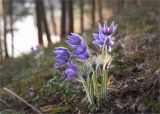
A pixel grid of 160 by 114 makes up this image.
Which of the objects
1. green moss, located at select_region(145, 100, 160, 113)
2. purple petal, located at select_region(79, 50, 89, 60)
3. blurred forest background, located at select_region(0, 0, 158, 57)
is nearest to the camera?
green moss, located at select_region(145, 100, 160, 113)

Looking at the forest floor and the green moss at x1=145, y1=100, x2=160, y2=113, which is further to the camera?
the forest floor

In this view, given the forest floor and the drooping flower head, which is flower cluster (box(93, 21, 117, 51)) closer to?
the drooping flower head

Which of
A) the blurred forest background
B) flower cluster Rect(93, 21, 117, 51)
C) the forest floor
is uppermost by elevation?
flower cluster Rect(93, 21, 117, 51)

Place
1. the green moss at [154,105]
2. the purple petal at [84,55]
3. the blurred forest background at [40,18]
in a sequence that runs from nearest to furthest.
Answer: the green moss at [154,105]
the purple petal at [84,55]
the blurred forest background at [40,18]

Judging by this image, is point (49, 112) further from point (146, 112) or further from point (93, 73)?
point (146, 112)

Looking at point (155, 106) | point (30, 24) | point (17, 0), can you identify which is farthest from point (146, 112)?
point (30, 24)

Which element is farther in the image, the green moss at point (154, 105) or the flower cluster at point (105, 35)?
the flower cluster at point (105, 35)

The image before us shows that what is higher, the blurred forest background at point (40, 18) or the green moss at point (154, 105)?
the green moss at point (154, 105)

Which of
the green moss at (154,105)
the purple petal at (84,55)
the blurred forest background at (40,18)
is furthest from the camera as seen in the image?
the blurred forest background at (40,18)

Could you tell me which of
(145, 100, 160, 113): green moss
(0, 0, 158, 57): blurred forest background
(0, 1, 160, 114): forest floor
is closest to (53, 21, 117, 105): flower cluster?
(0, 1, 160, 114): forest floor

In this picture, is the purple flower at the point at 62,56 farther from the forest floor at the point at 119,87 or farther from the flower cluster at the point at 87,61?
the forest floor at the point at 119,87

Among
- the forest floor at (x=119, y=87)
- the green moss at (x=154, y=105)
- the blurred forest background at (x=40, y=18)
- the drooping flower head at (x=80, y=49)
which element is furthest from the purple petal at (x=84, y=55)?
the blurred forest background at (x=40, y=18)

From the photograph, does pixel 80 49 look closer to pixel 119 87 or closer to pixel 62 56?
pixel 62 56
